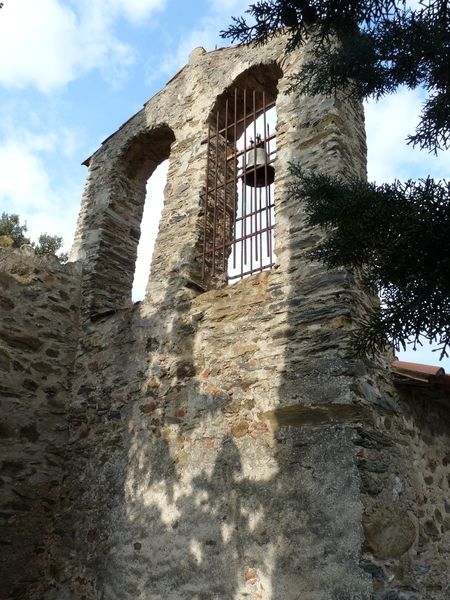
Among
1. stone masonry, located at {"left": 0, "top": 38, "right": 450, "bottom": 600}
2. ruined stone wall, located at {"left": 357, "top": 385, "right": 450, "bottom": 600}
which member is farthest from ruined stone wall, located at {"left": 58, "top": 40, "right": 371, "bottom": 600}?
ruined stone wall, located at {"left": 357, "top": 385, "right": 450, "bottom": 600}

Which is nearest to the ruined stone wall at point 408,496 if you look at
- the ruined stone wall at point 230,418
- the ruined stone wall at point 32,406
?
the ruined stone wall at point 230,418

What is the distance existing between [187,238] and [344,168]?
5.47ft

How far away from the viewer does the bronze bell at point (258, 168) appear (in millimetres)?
5094

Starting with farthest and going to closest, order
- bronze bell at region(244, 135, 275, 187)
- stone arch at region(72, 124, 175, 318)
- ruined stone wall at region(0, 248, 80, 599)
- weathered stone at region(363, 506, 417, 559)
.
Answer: stone arch at region(72, 124, 175, 318) → bronze bell at region(244, 135, 275, 187) → ruined stone wall at region(0, 248, 80, 599) → weathered stone at region(363, 506, 417, 559)

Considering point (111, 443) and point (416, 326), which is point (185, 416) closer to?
point (111, 443)

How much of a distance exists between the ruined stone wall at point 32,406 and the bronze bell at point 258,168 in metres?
2.28

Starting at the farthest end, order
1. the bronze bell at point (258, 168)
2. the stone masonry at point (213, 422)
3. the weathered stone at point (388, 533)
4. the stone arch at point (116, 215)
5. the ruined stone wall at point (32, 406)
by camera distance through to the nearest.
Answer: the stone arch at point (116, 215)
the bronze bell at point (258, 168)
the ruined stone wall at point (32, 406)
the stone masonry at point (213, 422)
the weathered stone at point (388, 533)

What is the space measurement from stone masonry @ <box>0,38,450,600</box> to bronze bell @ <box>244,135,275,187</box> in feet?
1.18

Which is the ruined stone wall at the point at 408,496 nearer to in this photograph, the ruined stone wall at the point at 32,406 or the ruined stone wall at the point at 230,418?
the ruined stone wall at the point at 230,418

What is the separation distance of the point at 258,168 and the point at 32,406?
317cm

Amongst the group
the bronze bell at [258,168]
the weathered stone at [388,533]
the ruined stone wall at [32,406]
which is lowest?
the weathered stone at [388,533]

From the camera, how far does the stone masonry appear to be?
3.26 m

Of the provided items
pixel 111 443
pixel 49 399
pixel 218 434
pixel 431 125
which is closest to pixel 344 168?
pixel 431 125

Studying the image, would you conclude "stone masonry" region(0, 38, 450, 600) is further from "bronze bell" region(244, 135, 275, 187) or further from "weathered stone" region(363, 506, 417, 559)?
"bronze bell" region(244, 135, 275, 187)
